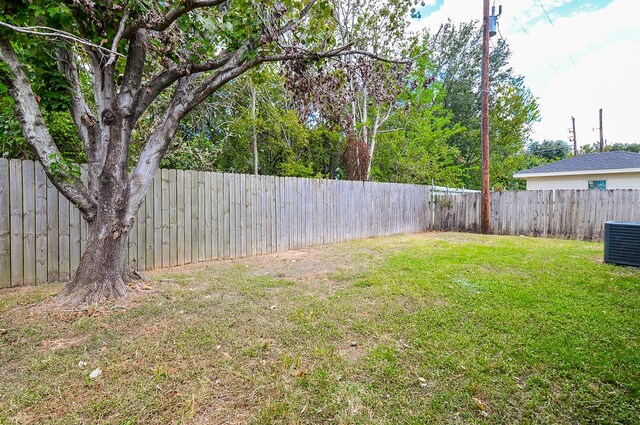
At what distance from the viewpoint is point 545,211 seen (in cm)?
899

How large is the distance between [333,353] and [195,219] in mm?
3905

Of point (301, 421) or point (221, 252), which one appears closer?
point (301, 421)

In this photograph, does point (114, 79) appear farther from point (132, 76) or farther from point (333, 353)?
point (333, 353)

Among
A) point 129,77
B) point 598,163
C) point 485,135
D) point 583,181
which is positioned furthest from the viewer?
point 583,181

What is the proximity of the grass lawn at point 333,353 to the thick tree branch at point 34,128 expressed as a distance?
1170 millimetres

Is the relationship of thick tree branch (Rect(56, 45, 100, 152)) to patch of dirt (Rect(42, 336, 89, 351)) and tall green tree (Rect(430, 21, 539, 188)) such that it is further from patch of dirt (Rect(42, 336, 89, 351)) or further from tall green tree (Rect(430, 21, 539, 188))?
tall green tree (Rect(430, 21, 539, 188))

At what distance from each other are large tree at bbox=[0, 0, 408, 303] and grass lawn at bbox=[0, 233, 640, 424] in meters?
0.77

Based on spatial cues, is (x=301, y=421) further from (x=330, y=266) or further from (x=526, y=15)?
(x=526, y=15)

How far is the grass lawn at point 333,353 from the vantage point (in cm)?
163

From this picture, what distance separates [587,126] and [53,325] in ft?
109

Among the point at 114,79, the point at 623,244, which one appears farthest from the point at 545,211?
the point at 114,79

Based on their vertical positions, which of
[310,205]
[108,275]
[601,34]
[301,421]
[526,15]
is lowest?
[301,421]

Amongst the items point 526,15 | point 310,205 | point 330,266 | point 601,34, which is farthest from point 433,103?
point 330,266

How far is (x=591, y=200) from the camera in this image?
8336mm
